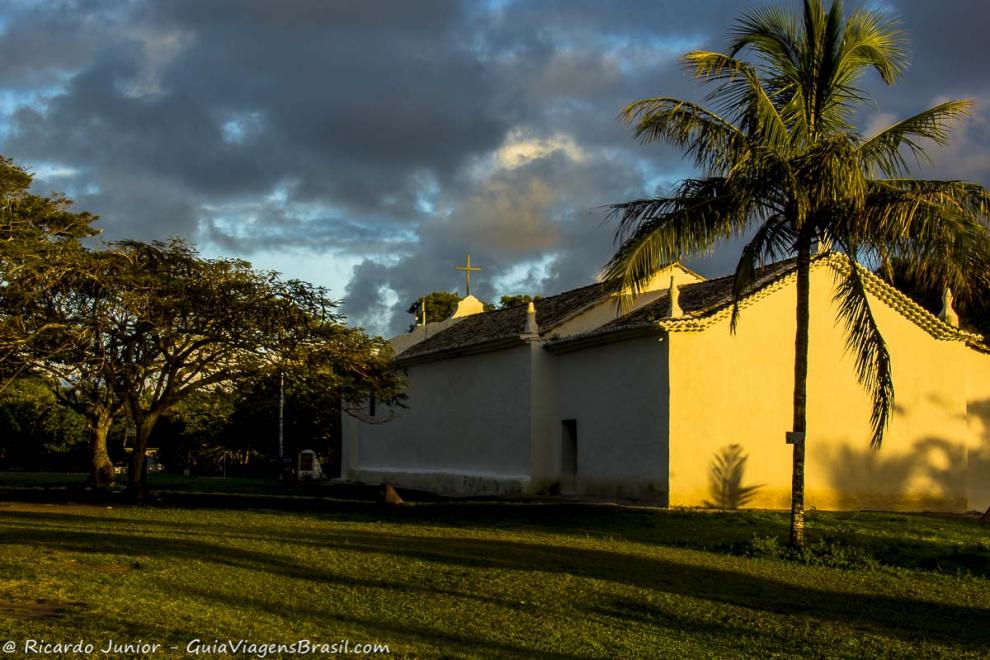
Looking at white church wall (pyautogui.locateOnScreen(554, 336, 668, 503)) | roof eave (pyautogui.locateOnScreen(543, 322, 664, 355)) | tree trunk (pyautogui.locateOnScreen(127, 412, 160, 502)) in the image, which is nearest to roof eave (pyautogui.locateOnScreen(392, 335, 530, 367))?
roof eave (pyautogui.locateOnScreen(543, 322, 664, 355))

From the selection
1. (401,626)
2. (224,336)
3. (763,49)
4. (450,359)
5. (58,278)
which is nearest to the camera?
(401,626)

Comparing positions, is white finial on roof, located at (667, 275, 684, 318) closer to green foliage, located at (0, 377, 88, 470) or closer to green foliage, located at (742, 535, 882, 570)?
green foliage, located at (742, 535, 882, 570)

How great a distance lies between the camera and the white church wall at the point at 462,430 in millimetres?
27172

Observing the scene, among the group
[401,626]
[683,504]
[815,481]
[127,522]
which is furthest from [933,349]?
[401,626]

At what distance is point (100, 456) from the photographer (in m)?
26.9

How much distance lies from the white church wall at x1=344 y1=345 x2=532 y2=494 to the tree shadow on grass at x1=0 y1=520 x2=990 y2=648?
11.0m

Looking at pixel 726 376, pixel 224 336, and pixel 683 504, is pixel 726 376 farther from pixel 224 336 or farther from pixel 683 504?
pixel 224 336

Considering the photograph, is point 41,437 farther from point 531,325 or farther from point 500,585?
point 500,585

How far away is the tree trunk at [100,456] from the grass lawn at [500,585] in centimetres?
739

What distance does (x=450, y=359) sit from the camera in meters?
30.5

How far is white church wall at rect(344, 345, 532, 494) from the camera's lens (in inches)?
1070

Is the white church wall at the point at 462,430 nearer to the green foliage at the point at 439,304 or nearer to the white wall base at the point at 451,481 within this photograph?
the white wall base at the point at 451,481

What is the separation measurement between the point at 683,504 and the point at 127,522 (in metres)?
10.8

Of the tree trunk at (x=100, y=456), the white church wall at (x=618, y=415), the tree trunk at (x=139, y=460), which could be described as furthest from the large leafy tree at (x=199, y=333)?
the white church wall at (x=618, y=415)
